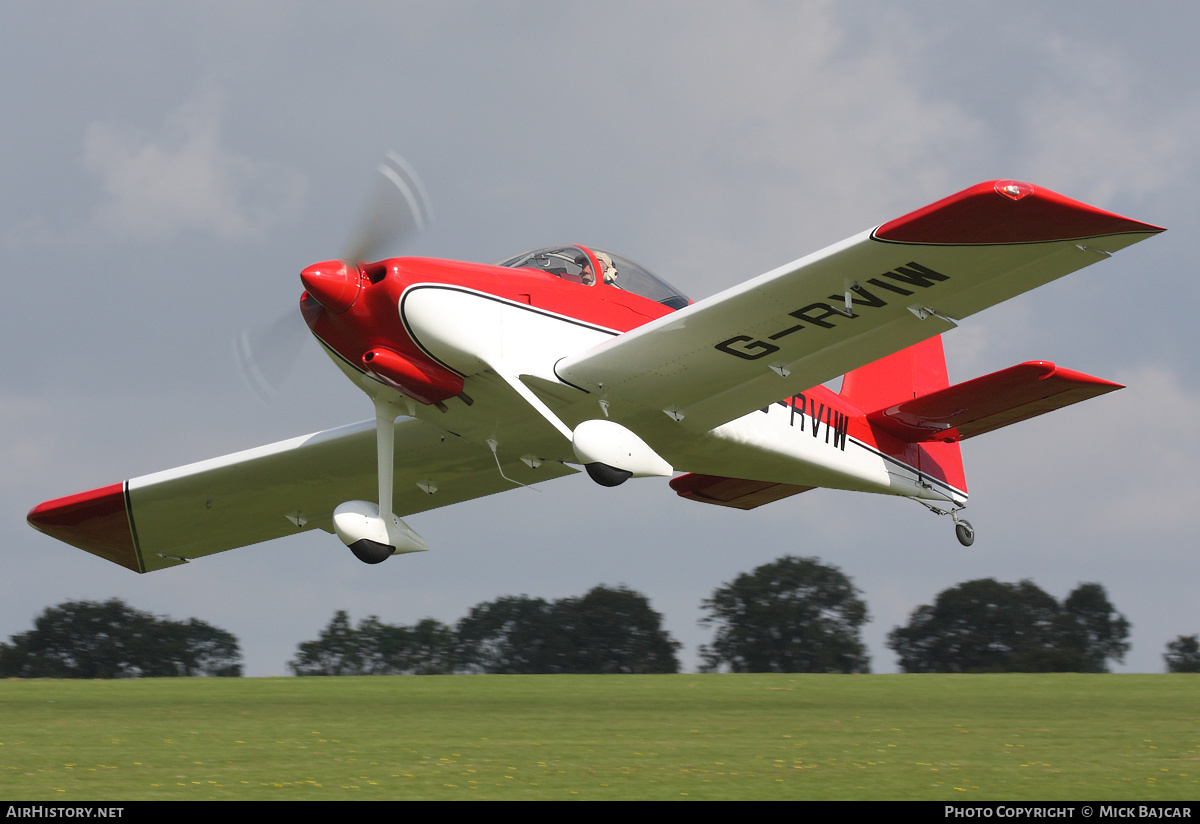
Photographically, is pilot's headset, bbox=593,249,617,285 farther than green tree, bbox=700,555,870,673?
No

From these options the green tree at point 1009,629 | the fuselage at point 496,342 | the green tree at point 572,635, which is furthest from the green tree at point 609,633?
the fuselage at point 496,342

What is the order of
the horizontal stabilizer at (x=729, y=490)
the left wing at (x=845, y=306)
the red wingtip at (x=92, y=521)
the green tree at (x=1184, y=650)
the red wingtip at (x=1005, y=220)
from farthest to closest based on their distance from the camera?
the green tree at (x=1184, y=650), the horizontal stabilizer at (x=729, y=490), the red wingtip at (x=92, y=521), the left wing at (x=845, y=306), the red wingtip at (x=1005, y=220)

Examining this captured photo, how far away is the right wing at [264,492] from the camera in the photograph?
42.1ft

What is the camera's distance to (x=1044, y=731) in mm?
10266

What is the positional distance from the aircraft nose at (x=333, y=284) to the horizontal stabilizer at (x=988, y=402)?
630 cm

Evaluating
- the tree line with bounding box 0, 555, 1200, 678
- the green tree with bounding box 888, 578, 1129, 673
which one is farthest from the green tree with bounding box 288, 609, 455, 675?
the green tree with bounding box 888, 578, 1129, 673

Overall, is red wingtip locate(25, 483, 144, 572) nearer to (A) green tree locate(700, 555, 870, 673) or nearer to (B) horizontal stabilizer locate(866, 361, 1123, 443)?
(B) horizontal stabilizer locate(866, 361, 1123, 443)

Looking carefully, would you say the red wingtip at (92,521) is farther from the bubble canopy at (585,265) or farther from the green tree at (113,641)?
the green tree at (113,641)

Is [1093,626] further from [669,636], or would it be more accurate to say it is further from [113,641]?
[113,641]

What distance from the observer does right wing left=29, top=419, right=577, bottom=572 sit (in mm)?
12828

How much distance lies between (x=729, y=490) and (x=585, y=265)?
4.39 m

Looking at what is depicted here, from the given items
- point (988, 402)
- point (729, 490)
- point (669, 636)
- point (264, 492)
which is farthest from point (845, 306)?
point (669, 636)

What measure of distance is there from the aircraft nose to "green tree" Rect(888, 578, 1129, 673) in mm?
30633

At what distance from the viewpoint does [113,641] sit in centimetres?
3366
